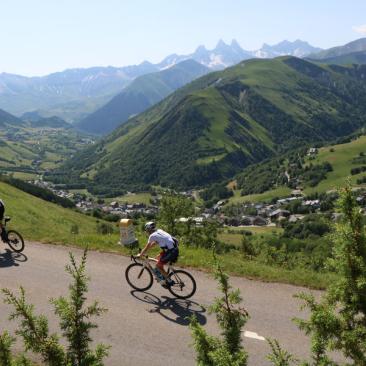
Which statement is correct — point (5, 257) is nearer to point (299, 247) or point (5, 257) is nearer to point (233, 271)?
point (233, 271)

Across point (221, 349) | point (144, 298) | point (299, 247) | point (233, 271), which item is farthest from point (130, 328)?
point (299, 247)

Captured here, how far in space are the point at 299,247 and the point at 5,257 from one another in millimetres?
91689

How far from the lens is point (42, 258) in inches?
925

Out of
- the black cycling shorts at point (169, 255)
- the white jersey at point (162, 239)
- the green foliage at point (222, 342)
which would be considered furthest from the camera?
the black cycling shorts at point (169, 255)

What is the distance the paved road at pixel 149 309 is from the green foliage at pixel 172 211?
12.6 m

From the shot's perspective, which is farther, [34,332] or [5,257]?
[5,257]

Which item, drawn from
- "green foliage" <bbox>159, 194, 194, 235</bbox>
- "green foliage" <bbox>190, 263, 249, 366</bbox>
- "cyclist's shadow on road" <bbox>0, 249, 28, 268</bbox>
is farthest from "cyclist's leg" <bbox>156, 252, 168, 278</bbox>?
"green foliage" <bbox>159, 194, 194, 235</bbox>

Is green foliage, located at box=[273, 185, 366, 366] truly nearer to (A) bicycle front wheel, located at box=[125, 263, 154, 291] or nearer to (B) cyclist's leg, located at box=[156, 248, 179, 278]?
(B) cyclist's leg, located at box=[156, 248, 179, 278]

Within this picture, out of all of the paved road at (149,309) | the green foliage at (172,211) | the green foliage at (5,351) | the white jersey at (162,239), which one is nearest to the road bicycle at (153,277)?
the paved road at (149,309)

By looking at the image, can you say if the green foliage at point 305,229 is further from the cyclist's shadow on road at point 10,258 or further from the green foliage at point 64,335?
the green foliage at point 64,335

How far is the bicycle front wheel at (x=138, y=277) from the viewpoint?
1906 cm

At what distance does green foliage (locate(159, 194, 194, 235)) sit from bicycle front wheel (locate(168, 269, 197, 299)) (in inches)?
663

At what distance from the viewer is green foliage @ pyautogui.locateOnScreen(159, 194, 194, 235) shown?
1403 inches

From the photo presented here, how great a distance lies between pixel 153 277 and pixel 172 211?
16766 mm
